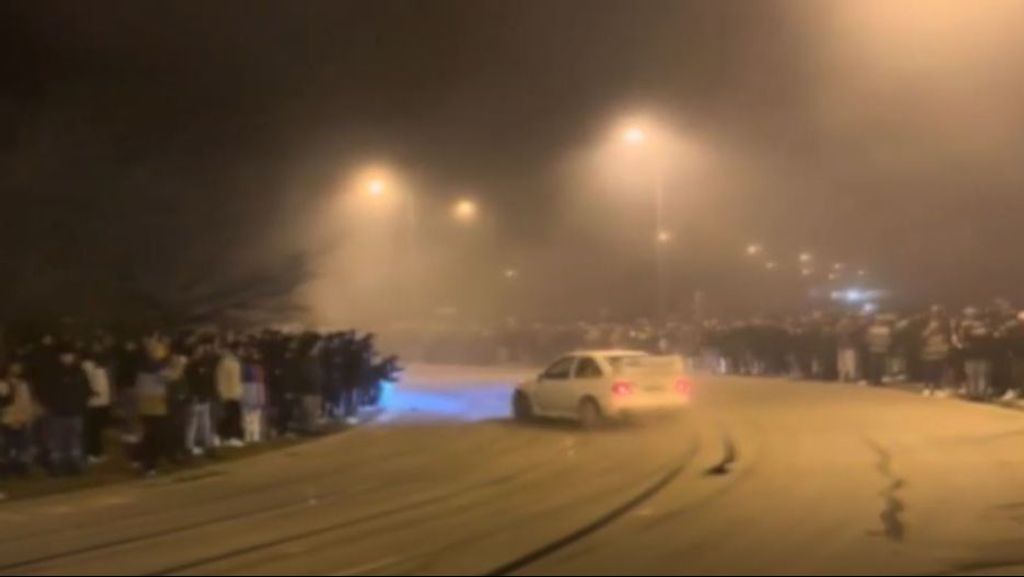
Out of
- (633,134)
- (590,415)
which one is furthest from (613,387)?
A: (633,134)

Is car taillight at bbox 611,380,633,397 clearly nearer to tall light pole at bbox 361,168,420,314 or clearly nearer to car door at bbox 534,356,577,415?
car door at bbox 534,356,577,415

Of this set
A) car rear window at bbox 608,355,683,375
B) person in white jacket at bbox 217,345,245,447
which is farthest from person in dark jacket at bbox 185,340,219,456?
car rear window at bbox 608,355,683,375

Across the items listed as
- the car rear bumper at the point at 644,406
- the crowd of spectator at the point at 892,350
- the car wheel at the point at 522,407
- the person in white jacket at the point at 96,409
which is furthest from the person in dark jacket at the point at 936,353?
the person in white jacket at the point at 96,409

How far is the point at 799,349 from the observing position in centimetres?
3984

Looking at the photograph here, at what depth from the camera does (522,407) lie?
89.7ft

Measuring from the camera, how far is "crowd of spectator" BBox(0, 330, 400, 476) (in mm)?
17703

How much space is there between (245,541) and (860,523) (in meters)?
5.24

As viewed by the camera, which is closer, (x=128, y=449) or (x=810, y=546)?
(x=810, y=546)

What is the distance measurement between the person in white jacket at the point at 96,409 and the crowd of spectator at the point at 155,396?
0.02 metres

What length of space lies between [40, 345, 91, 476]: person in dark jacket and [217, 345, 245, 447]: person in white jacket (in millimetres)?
2915

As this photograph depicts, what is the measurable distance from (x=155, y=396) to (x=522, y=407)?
10.1 metres

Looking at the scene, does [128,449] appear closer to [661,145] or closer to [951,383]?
[951,383]

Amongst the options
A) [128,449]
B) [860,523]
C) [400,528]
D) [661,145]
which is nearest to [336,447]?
[128,449]

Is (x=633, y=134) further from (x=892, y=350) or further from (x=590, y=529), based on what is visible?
(x=590, y=529)
